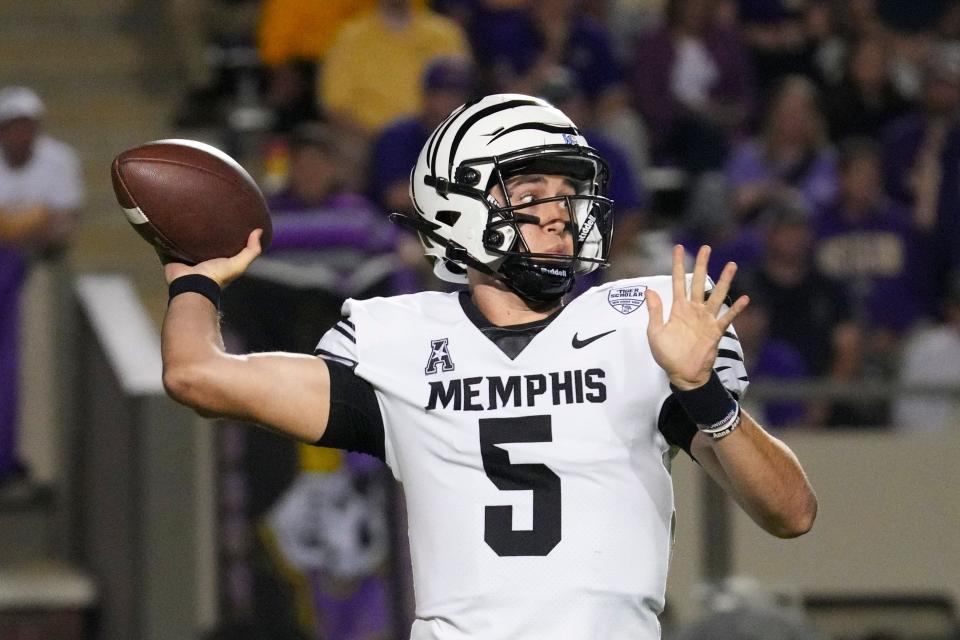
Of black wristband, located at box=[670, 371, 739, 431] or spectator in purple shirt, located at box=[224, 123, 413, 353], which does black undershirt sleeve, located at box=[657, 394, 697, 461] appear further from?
spectator in purple shirt, located at box=[224, 123, 413, 353]

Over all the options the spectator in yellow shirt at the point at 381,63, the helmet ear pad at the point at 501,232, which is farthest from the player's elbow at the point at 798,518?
the spectator in yellow shirt at the point at 381,63

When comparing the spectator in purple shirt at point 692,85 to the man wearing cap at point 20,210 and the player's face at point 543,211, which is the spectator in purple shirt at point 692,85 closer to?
the man wearing cap at point 20,210

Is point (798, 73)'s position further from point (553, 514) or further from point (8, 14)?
point (553, 514)

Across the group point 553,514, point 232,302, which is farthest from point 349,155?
point 553,514

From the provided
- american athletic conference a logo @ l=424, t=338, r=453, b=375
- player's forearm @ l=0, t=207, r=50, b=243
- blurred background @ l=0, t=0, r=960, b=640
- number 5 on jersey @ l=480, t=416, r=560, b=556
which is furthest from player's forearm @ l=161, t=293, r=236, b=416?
player's forearm @ l=0, t=207, r=50, b=243

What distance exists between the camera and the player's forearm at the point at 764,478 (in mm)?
3037

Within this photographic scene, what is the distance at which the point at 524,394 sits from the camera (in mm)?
3230

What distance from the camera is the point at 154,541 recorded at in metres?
6.96

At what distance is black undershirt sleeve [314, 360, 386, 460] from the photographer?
3.36 meters

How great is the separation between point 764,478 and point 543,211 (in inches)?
26.4

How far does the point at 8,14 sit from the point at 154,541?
13.3 ft

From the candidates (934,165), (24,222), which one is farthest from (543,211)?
(934,165)

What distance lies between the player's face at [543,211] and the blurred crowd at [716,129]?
349cm

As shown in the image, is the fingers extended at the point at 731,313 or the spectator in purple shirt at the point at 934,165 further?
the spectator in purple shirt at the point at 934,165
